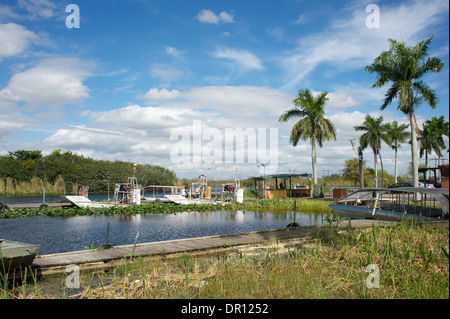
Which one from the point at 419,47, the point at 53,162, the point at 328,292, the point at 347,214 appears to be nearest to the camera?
the point at 328,292

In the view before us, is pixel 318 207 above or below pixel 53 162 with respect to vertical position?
below

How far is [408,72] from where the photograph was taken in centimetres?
2803

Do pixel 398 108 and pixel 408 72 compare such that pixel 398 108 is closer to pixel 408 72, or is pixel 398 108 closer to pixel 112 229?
pixel 408 72

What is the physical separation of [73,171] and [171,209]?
122 ft

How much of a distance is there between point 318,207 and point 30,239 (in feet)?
70.0

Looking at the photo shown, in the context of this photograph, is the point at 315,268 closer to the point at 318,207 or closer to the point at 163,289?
the point at 163,289

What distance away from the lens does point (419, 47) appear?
27.6m

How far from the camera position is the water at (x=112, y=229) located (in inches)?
643

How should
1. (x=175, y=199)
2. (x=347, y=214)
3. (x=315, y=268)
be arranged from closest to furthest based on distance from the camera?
(x=315, y=268)
(x=347, y=214)
(x=175, y=199)

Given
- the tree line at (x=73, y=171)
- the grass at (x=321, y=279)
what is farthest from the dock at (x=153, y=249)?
the tree line at (x=73, y=171)

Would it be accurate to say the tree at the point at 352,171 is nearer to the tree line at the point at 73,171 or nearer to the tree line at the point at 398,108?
the tree line at the point at 398,108

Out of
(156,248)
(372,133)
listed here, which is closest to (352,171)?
(372,133)

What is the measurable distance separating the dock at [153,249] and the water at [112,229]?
13.8 ft
